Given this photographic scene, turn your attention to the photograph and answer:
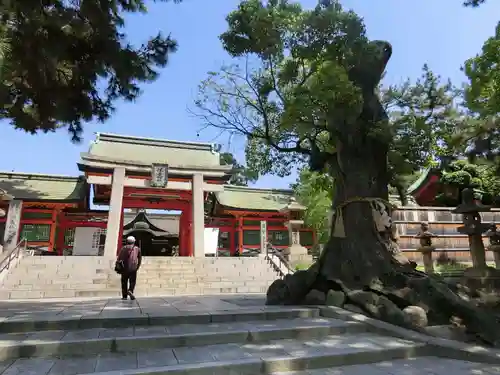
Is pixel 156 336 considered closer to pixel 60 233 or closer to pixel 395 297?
pixel 395 297

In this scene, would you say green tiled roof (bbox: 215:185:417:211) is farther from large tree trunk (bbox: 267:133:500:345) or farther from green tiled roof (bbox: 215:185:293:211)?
large tree trunk (bbox: 267:133:500:345)

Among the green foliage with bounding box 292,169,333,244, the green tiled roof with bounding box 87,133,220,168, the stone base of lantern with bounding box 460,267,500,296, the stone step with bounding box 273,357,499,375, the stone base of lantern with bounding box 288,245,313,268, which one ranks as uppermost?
the green tiled roof with bounding box 87,133,220,168

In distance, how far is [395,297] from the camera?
5430mm

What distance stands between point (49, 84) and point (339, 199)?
5812 mm

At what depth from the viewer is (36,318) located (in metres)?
4.44

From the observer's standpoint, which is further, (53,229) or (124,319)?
(53,229)

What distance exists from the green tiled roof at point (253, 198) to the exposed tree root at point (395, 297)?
13.7 m

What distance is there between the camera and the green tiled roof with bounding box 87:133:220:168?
63.2ft

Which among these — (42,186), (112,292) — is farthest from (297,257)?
(42,186)

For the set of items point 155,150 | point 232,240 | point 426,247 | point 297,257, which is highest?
point 155,150

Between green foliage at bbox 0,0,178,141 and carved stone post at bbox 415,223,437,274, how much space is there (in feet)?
30.5

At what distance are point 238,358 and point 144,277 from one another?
378 inches

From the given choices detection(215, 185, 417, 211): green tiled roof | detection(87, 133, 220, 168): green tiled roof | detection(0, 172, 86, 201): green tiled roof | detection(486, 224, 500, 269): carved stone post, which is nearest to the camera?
detection(486, 224, 500, 269): carved stone post

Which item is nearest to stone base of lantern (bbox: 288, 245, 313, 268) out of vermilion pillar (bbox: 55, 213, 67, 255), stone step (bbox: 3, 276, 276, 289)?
stone step (bbox: 3, 276, 276, 289)
